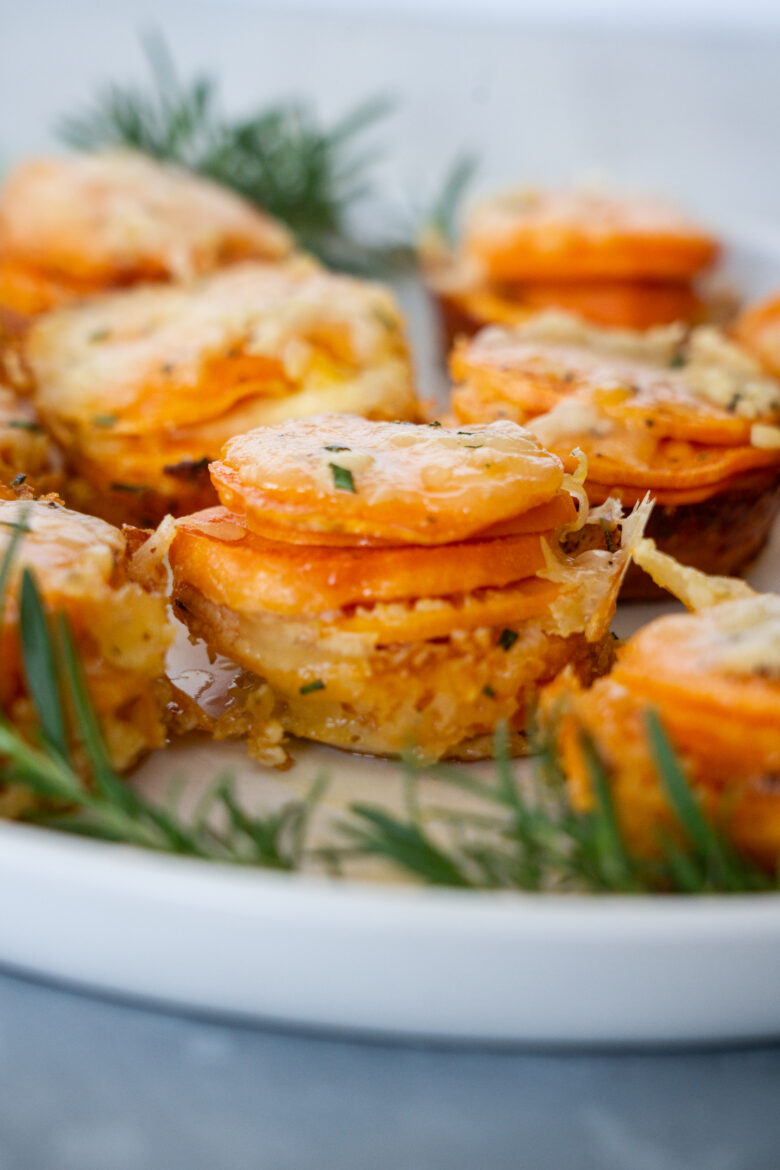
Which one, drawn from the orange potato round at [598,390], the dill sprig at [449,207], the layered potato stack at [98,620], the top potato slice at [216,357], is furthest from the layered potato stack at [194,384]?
the dill sprig at [449,207]

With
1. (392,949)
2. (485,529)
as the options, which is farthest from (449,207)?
(392,949)

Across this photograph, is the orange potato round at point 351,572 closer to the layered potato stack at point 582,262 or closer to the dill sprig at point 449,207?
the layered potato stack at point 582,262

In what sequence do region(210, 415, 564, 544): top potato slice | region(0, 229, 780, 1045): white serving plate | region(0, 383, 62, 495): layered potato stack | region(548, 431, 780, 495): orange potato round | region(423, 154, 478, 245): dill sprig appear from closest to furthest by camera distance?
region(0, 229, 780, 1045): white serving plate → region(210, 415, 564, 544): top potato slice → region(548, 431, 780, 495): orange potato round → region(0, 383, 62, 495): layered potato stack → region(423, 154, 478, 245): dill sprig

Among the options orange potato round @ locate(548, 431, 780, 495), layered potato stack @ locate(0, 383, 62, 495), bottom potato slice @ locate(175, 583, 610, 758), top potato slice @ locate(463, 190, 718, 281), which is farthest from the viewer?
top potato slice @ locate(463, 190, 718, 281)

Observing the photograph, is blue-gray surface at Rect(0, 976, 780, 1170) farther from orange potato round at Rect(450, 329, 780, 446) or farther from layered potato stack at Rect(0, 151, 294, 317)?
layered potato stack at Rect(0, 151, 294, 317)

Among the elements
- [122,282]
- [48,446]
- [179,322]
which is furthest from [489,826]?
[122,282]

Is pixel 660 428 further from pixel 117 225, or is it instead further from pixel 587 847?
pixel 117 225

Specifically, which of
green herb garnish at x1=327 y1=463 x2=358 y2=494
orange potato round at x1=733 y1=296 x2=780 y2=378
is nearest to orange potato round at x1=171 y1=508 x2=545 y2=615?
green herb garnish at x1=327 y1=463 x2=358 y2=494

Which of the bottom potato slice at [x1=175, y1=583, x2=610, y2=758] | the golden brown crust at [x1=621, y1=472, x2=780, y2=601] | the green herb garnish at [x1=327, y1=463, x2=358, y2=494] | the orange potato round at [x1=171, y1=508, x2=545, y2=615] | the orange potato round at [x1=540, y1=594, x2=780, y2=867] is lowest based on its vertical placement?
the golden brown crust at [x1=621, y1=472, x2=780, y2=601]

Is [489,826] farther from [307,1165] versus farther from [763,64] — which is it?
[763,64]
